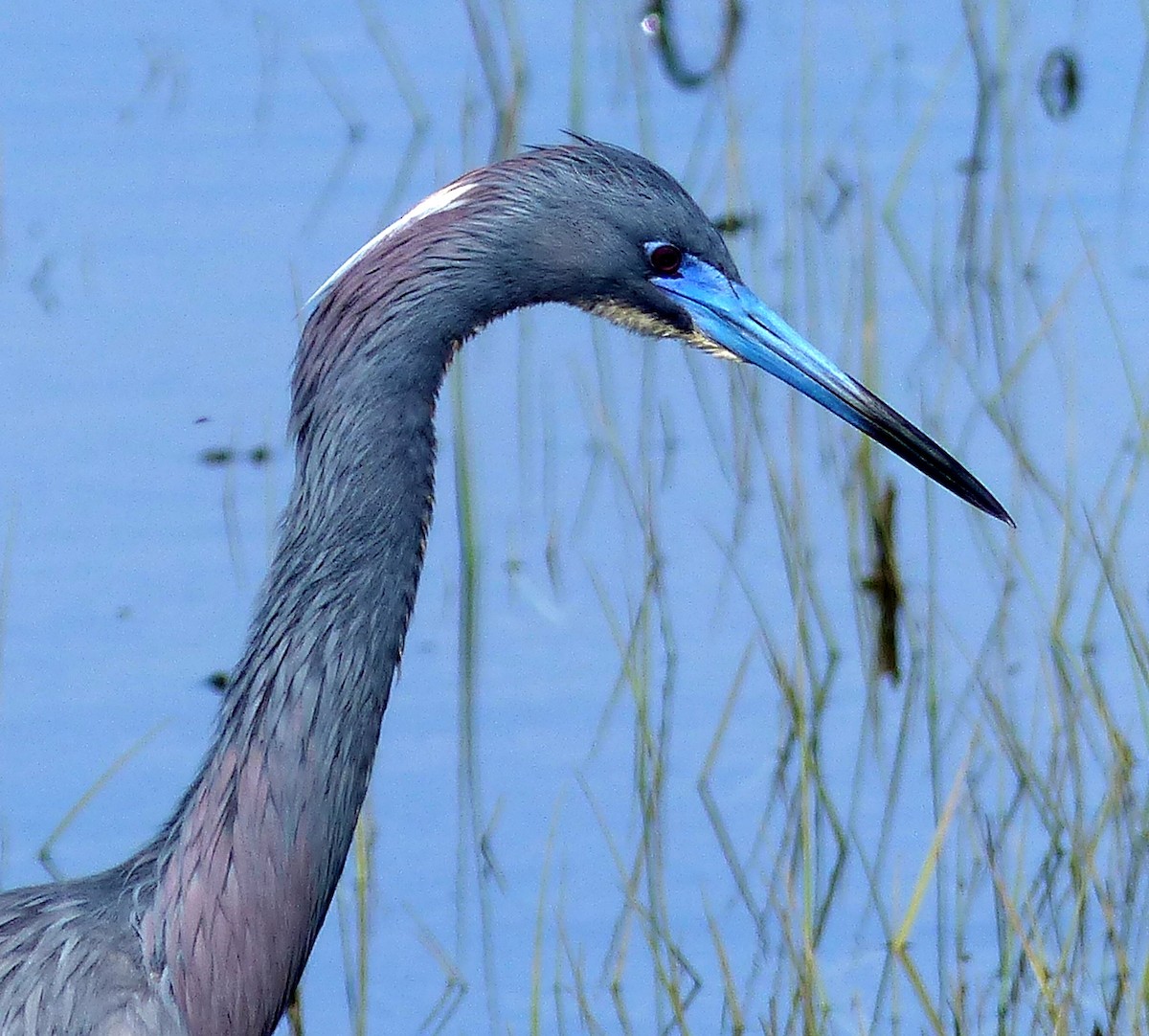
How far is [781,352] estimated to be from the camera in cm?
390

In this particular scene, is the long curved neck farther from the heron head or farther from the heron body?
the heron head

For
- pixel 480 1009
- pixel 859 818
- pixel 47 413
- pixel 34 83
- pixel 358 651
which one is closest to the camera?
pixel 358 651

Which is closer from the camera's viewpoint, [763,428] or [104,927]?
[104,927]

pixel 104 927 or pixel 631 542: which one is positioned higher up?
pixel 631 542

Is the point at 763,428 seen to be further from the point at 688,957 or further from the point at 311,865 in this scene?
the point at 311,865

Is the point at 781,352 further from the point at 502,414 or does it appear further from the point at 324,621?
the point at 502,414

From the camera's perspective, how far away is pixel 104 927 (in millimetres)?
3652

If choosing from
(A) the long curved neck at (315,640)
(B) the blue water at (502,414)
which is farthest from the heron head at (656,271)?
(B) the blue water at (502,414)

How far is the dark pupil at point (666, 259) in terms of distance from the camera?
12.3 feet

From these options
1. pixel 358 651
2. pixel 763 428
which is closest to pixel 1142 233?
pixel 763 428

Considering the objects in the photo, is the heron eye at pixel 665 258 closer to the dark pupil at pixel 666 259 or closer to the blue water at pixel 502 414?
the dark pupil at pixel 666 259

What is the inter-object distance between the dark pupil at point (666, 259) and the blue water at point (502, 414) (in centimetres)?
87

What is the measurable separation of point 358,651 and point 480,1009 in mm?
1121

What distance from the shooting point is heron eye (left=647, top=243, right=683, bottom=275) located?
3.75 metres
